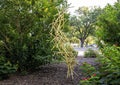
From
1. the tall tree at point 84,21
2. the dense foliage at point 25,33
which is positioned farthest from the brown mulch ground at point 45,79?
the tall tree at point 84,21

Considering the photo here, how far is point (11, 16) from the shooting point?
4938mm

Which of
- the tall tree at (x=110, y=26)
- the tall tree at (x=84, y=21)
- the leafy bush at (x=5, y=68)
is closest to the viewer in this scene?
the leafy bush at (x=5, y=68)

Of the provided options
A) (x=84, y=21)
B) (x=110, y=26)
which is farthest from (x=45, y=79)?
(x=84, y=21)

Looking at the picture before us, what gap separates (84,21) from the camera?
2852cm

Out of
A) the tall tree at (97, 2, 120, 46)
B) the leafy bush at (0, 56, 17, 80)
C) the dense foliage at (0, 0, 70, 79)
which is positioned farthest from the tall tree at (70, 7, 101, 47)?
the leafy bush at (0, 56, 17, 80)

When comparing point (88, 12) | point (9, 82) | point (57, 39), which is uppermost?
point (88, 12)

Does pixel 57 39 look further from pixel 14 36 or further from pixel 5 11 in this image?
pixel 5 11

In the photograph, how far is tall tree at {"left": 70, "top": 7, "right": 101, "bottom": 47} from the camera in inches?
1106

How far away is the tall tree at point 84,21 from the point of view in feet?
92.2

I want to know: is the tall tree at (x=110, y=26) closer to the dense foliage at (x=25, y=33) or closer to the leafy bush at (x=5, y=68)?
the dense foliage at (x=25, y=33)

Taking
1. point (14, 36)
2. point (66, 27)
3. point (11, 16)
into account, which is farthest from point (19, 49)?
point (66, 27)

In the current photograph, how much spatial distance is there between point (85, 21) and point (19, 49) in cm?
2415

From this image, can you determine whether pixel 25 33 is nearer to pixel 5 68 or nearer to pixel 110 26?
pixel 5 68

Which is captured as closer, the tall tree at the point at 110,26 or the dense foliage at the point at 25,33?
the dense foliage at the point at 25,33
